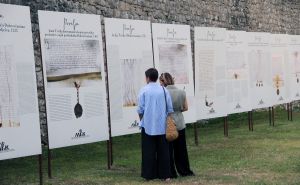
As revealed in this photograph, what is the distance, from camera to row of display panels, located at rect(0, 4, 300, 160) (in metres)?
6.95

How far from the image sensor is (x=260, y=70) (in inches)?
546

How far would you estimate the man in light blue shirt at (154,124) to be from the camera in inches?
294

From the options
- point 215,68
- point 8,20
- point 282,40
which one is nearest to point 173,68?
point 215,68

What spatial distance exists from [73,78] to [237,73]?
5.62 metres

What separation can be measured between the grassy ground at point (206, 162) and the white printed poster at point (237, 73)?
0.72 metres

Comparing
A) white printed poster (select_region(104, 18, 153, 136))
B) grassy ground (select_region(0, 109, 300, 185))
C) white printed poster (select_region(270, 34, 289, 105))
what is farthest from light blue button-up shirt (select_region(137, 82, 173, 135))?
white printed poster (select_region(270, 34, 289, 105))

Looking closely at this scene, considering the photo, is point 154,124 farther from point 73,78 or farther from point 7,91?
point 7,91

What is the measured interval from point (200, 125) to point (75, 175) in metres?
8.13

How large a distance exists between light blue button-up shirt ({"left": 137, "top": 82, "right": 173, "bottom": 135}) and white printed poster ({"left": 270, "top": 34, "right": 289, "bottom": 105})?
298 inches

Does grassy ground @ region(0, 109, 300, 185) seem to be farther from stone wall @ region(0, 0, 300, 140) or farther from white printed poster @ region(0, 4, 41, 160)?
stone wall @ region(0, 0, 300, 140)

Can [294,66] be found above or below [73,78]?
below

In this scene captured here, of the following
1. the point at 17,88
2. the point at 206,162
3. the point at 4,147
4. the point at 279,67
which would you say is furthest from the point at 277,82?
the point at 4,147

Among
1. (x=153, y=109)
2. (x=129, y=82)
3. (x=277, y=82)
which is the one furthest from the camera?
(x=277, y=82)

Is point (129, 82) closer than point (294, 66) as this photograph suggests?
Yes
